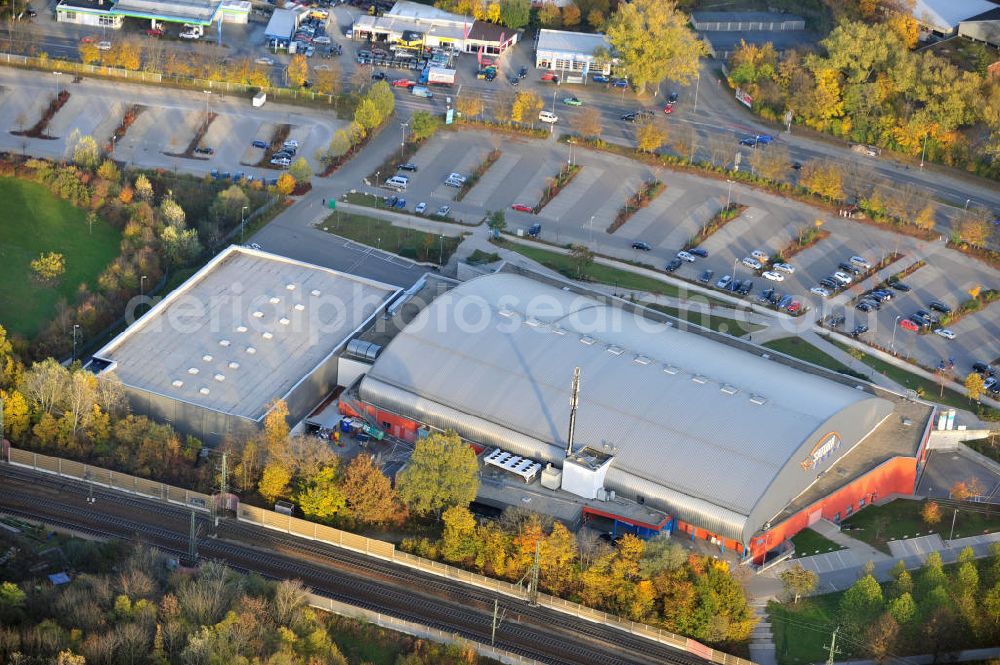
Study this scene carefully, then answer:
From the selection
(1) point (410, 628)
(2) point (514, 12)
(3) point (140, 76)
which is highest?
(2) point (514, 12)

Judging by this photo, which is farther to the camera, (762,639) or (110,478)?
(110,478)

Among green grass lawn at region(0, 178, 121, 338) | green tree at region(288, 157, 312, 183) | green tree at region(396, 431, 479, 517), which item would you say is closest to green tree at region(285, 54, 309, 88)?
green tree at region(288, 157, 312, 183)

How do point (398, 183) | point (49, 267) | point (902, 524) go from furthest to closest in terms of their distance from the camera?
point (398, 183), point (49, 267), point (902, 524)

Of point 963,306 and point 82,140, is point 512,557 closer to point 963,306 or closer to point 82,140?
point 963,306

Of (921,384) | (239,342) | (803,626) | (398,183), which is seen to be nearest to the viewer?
(803,626)

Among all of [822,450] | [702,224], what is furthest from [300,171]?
[822,450]

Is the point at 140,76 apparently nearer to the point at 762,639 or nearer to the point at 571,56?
the point at 571,56
